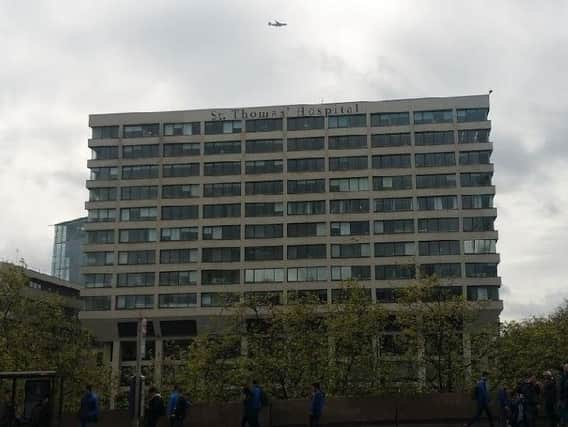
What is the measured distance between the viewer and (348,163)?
101000 mm

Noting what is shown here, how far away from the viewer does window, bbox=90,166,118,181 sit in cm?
10419

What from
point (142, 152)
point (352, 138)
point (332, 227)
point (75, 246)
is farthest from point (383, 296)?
point (75, 246)

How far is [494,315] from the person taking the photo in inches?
3713

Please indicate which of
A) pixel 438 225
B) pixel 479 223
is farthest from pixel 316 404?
pixel 479 223

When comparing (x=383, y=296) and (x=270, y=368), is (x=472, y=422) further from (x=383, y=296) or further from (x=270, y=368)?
(x=383, y=296)

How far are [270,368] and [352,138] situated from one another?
54.4 m

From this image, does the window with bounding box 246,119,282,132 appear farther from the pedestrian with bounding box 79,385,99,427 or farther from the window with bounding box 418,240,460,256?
the pedestrian with bounding box 79,385,99,427

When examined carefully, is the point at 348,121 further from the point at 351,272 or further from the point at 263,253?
the point at 263,253

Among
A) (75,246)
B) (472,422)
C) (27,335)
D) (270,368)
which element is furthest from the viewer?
(75,246)

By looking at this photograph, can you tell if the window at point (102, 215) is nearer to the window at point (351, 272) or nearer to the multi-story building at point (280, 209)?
the multi-story building at point (280, 209)

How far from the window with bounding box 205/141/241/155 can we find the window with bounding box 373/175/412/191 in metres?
17.7

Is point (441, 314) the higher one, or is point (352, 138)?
point (352, 138)

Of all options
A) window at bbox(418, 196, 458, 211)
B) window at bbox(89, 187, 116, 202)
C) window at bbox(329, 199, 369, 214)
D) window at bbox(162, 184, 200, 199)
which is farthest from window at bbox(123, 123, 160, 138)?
window at bbox(418, 196, 458, 211)

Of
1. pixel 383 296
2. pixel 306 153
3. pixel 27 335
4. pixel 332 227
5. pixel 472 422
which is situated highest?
pixel 306 153
